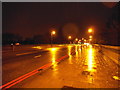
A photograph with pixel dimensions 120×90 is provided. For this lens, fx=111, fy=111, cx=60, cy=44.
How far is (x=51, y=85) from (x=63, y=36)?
13092 centimetres

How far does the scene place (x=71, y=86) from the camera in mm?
4824

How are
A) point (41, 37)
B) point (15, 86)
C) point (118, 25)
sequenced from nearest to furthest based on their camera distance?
point (15, 86) → point (118, 25) → point (41, 37)

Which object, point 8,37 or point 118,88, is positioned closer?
point 118,88

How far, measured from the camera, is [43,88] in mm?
4656

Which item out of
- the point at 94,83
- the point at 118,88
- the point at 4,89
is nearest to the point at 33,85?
the point at 4,89

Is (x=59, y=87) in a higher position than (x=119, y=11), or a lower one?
lower

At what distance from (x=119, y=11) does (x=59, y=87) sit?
104 ft

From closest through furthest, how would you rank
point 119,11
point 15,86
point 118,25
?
point 15,86 < point 118,25 < point 119,11

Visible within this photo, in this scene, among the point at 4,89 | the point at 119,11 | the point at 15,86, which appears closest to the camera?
the point at 4,89

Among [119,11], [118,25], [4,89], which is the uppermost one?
[119,11]

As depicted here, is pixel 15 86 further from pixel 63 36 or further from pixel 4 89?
pixel 63 36

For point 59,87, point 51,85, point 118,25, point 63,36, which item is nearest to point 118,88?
point 59,87

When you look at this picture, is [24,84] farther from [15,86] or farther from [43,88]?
[43,88]

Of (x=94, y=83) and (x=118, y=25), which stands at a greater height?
(x=118, y=25)
